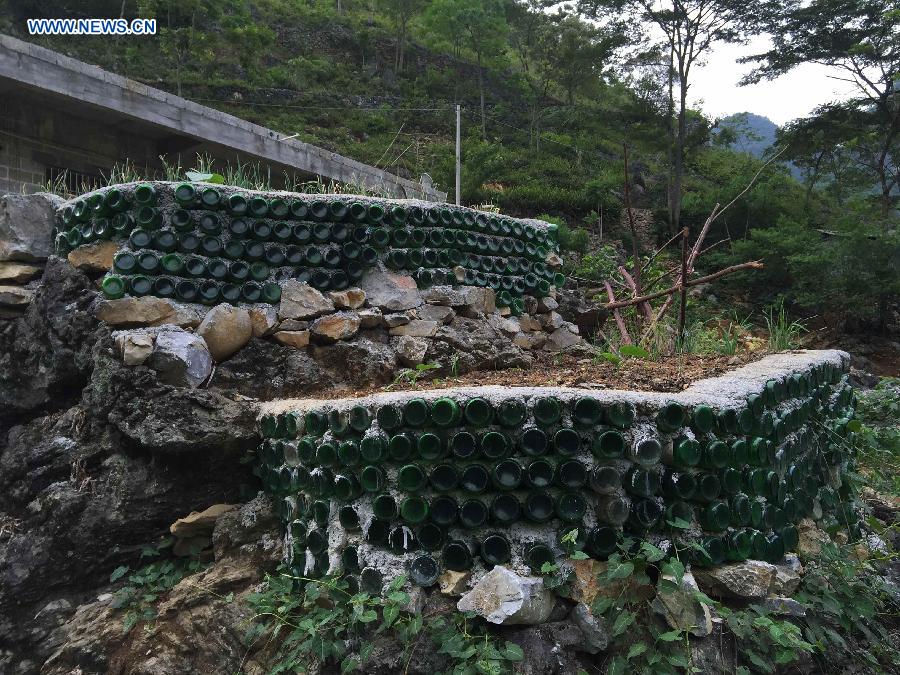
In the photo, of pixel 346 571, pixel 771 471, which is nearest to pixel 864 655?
pixel 771 471

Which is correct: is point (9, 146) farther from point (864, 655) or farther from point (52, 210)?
point (864, 655)

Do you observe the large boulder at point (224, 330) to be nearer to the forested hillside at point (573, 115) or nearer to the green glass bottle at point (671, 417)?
the green glass bottle at point (671, 417)

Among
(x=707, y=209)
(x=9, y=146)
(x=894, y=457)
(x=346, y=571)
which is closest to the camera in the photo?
(x=346, y=571)

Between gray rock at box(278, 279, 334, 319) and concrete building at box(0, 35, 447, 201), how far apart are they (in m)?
2.60

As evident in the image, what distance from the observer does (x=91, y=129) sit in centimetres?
816

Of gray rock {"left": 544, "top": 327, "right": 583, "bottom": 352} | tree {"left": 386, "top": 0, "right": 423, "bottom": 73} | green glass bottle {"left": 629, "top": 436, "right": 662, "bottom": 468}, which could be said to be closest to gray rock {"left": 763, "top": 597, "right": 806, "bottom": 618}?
green glass bottle {"left": 629, "top": 436, "right": 662, "bottom": 468}

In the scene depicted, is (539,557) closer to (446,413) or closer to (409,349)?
(446,413)

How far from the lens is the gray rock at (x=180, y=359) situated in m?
4.21

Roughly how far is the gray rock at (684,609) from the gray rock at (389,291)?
10.4 feet

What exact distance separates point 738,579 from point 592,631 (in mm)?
652

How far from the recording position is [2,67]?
683cm

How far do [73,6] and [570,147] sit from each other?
1529 cm

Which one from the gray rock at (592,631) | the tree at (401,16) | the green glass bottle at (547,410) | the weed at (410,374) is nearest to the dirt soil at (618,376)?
the weed at (410,374)

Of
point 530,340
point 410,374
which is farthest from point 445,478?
point 530,340
